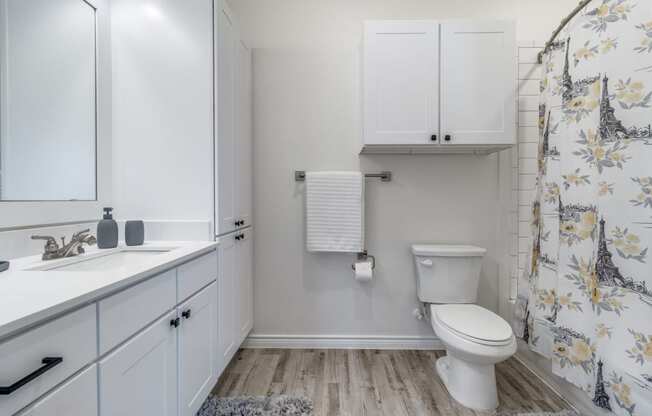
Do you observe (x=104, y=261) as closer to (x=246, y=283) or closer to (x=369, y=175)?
(x=246, y=283)

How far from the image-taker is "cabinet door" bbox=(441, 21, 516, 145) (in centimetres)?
169

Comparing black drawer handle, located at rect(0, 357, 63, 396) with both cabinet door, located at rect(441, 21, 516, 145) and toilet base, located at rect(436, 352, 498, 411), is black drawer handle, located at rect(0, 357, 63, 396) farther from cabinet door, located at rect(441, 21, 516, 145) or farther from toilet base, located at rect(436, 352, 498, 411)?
cabinet door, located at rect(441, 21, 516, 145)

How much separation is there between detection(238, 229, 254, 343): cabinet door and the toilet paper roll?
711mm

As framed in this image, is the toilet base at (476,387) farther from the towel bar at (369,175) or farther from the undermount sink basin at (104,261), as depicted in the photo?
the undermount sink basin at (104,261)

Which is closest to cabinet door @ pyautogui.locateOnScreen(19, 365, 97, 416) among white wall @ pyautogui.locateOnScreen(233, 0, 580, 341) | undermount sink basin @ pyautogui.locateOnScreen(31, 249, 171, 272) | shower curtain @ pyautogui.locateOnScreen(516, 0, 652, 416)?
undermount sink basin @ pyautogui.locateOnScreen(31, 249, 171, 272)

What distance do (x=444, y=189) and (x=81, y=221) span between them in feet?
6.77

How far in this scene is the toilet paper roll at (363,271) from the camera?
1889mm

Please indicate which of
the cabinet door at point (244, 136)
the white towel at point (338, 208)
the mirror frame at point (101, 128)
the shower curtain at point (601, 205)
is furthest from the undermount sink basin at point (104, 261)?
the shower curtain at point (601, 205)

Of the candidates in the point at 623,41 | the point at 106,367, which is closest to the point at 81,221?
the point at 106,367

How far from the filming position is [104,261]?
1.18 m

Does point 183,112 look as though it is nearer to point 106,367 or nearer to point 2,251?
point 2,251

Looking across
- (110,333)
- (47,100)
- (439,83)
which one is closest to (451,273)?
(439,83)

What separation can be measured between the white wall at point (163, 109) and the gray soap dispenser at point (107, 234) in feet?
0.63

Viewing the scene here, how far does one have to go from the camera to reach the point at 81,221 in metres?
1.33
